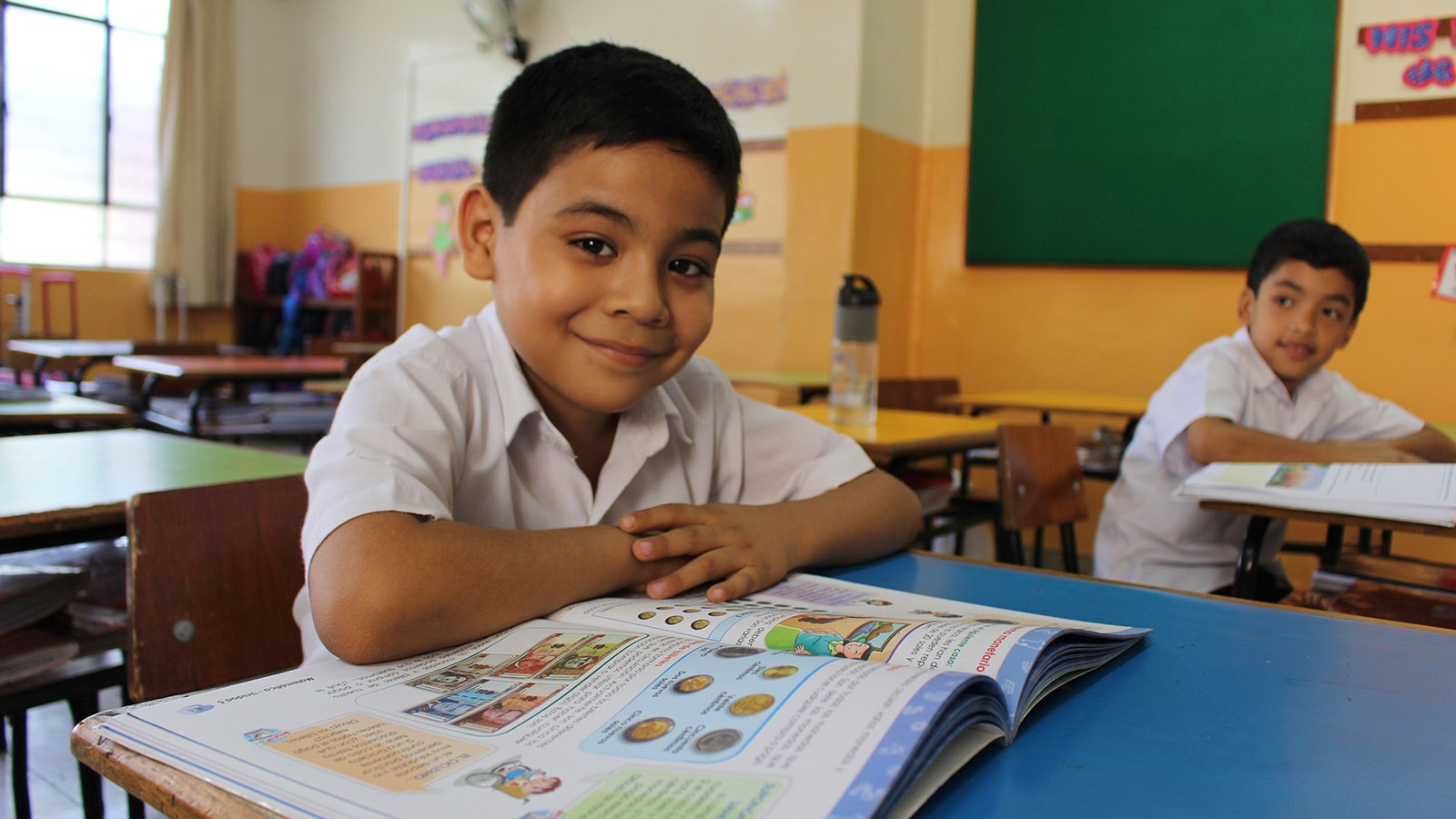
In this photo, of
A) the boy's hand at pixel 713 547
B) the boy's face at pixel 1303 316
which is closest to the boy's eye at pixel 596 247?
the boy's hand at pixel 713 547

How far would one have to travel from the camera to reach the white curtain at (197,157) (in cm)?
698

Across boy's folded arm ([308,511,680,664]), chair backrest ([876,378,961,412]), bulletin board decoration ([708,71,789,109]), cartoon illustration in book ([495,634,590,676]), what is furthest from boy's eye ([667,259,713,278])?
bulletin board decoration ([708,71,789,109])

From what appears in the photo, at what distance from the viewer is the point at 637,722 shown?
465mm

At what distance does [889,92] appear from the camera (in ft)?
14.5

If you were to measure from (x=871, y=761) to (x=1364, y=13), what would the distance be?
4.25 metres

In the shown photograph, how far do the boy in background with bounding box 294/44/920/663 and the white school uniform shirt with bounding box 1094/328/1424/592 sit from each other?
109cm

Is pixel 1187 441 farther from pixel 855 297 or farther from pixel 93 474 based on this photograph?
pixel 93 474

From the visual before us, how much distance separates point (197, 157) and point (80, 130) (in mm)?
733

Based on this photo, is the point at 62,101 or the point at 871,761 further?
the point at 62,101

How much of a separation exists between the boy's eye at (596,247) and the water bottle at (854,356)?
1.43 meters

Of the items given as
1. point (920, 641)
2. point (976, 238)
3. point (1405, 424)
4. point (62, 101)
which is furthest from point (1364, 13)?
point (62, 101)

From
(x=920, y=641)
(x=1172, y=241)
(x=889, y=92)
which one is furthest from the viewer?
(x=889, y=92)

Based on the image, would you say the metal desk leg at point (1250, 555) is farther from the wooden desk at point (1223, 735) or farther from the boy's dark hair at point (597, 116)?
the boy's dark hair at point (597, 116)

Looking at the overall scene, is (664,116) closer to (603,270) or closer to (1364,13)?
(603,270)
